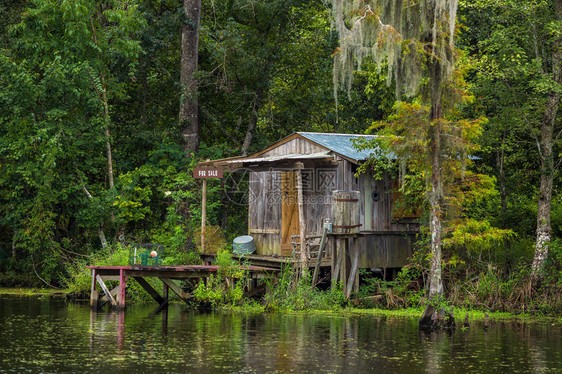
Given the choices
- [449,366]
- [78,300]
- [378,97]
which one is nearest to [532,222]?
[378,97]

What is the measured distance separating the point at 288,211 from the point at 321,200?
1.18m

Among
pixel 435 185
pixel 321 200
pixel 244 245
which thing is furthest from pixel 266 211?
pixel 435 185

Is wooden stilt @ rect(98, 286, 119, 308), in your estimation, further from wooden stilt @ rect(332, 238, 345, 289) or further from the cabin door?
wooden stilt @ rect(332, 238, 345, 289)

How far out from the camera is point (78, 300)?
76.1ft

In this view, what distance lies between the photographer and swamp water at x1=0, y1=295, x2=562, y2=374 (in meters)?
11.5

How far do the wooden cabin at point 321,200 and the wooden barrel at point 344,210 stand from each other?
0.39 meters

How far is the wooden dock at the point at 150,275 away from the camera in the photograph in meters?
19.7

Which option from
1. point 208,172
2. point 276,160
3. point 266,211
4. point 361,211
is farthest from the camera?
point 266,211

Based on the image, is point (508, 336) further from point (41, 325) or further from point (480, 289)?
point (41, 325)

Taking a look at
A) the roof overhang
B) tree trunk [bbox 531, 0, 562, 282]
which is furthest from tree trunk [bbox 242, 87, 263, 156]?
tree trunk [bbox 531, 0, 562, 282]

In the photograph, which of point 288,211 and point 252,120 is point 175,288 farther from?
point 252,120

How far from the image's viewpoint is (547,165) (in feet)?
65.9

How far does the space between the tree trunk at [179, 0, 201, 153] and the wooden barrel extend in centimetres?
910

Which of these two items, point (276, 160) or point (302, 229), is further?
point (276, 160)
